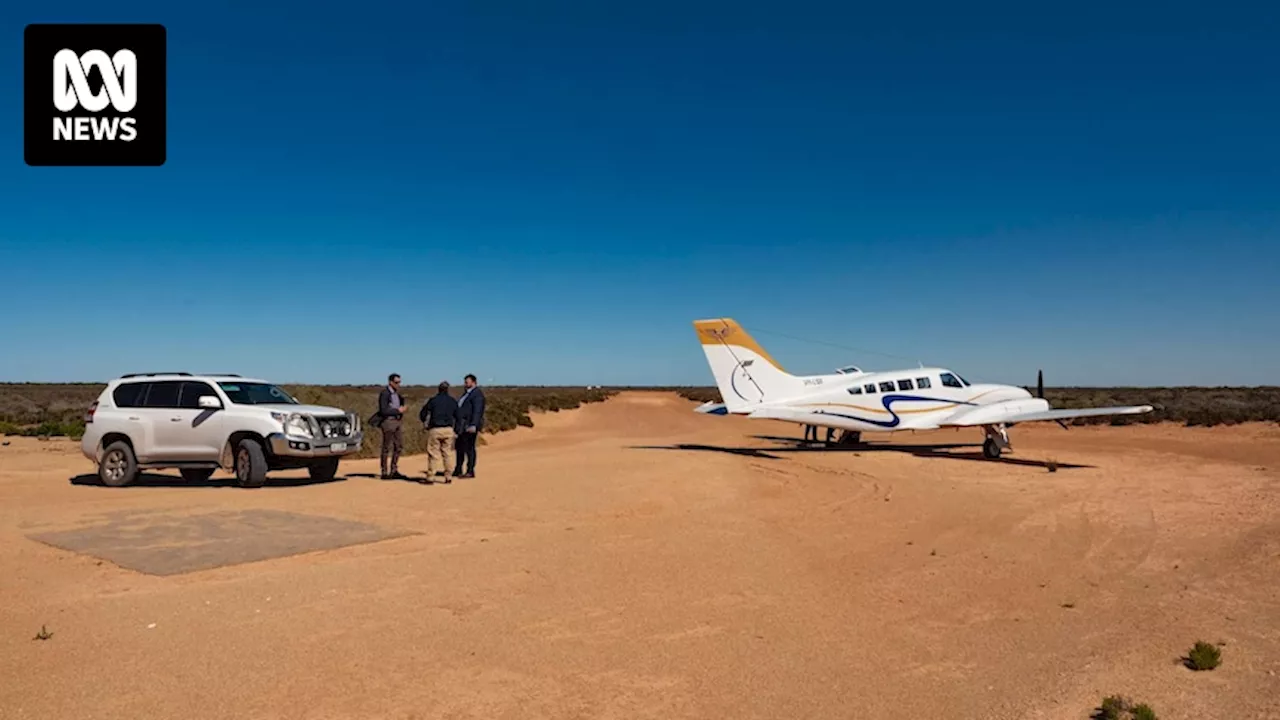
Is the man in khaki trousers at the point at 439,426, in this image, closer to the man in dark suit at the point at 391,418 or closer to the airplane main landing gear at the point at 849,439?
the man in dark suit at the point at 391,418

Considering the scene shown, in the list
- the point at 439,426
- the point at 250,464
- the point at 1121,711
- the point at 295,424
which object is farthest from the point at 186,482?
the point at 1121,711

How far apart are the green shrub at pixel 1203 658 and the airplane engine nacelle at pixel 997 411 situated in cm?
1753

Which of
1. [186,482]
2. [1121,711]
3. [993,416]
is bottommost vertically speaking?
[1121,711]

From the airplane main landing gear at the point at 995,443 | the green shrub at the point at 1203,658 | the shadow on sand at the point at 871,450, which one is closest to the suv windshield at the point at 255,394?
the shadow on sand at the point at 871,450

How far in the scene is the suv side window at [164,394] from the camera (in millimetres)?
15273

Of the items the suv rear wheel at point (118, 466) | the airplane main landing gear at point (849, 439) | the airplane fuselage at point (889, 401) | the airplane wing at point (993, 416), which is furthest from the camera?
the airplane main landing gear at point (849, 439)

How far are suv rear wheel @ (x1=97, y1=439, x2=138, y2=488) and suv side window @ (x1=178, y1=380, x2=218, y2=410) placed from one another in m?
1.33

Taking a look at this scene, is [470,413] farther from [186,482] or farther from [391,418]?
[186,482]

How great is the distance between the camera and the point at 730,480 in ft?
55.1

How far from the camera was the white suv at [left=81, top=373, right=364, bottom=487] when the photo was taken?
14.7 meters

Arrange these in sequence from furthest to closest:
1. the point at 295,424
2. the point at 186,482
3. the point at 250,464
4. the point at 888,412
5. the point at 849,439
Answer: the point at 849,439
the point at 888,412
the point at 186,482
the point at 295,424
the point at 250,464

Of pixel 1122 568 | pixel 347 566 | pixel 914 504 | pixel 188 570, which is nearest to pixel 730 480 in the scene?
pixel 914 504

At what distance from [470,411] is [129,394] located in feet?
21.2

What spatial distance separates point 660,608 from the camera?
714 cm
